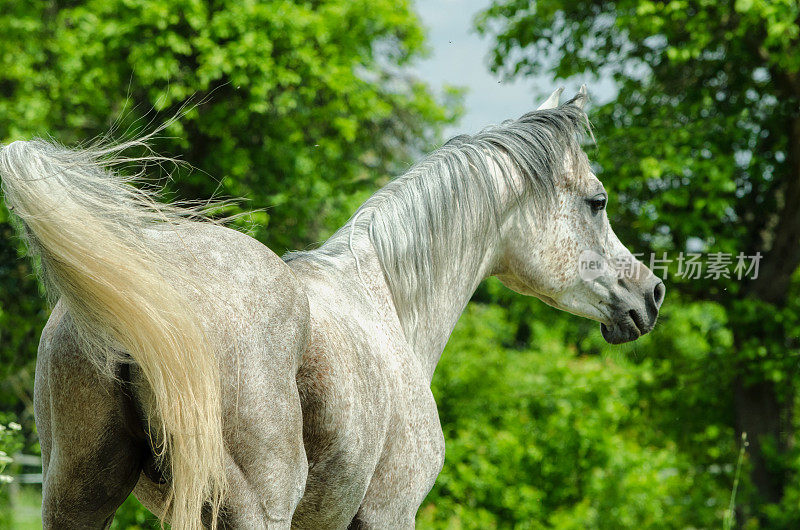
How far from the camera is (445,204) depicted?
2.57m

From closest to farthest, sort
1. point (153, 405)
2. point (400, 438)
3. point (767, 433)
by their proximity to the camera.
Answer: point (153, 405) → point (400, 438) → point (767, 433)

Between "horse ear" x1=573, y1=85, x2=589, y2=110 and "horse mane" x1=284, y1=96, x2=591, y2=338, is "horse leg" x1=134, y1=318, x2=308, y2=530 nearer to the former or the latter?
"horse mane" x1=284, y1=96, x2=591, y2=338

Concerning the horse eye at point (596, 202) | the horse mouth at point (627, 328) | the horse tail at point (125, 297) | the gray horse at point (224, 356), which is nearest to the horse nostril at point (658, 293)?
the horse mouth at point (627, 328)

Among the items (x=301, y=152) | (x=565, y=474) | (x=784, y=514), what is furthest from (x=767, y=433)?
(x=301, y=152)

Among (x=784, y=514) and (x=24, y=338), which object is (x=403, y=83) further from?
(x=784, y=514)

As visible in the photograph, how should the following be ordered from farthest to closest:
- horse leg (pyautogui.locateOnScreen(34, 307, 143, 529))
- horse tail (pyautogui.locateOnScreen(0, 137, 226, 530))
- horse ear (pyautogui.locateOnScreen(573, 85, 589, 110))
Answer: horse ear (pyautogui.locateOnScreen(573, 85, 589, 110)), horse leg (pyautogui.locateOnScreen(34, 307, 143, 529)), horse tail (pyautogui.locateOnScreen(0, 137, 226, 530))

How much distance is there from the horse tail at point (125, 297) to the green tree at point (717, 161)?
472 centimetres

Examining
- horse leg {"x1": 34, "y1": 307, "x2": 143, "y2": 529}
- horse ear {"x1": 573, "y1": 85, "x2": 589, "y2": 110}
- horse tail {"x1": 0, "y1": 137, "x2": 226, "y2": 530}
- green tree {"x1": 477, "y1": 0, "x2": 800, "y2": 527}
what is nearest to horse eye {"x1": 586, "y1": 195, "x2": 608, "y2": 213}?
horse ear {"x1": 573, "y1": 85, "x2": 589, "y2": 110}

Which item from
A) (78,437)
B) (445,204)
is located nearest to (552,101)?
(445,204)

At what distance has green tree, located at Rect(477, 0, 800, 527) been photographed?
238 inches

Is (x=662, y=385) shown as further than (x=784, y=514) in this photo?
Yes

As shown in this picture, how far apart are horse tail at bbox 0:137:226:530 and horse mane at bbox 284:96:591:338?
2.66 ft

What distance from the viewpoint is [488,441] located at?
24.6ft

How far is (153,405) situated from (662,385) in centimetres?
652
